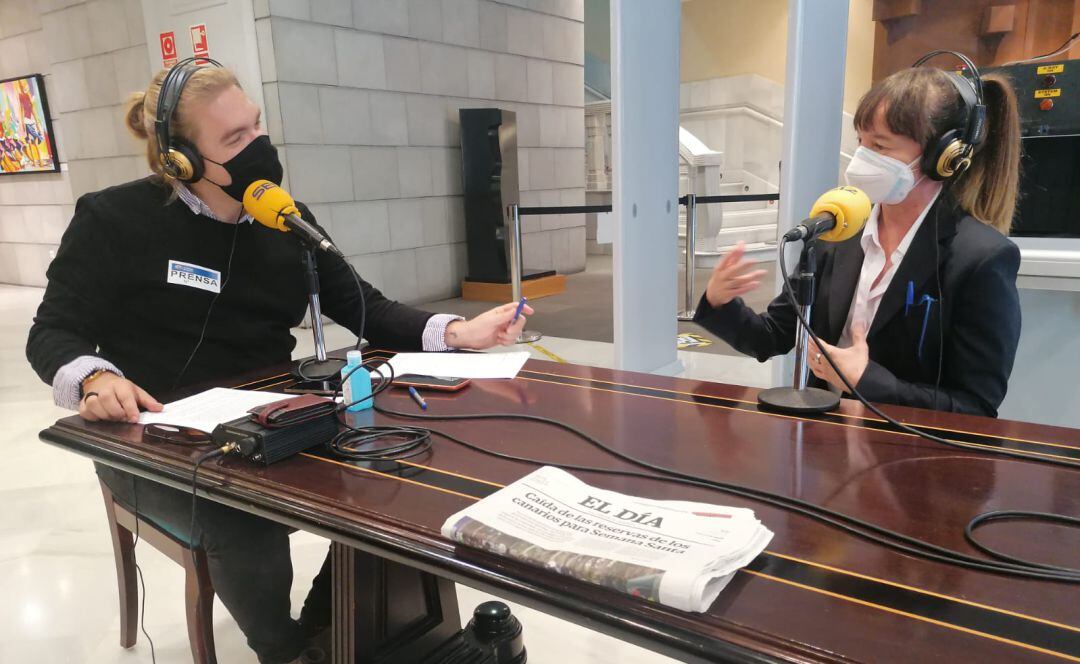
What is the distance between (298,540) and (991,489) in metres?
1.98

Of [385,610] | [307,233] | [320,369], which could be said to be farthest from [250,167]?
[385,610]

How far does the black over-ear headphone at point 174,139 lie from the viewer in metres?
1.36

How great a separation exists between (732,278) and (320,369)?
0.85 m

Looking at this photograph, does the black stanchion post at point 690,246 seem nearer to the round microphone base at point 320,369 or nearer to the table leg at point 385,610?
the round microphone base at point 320,369

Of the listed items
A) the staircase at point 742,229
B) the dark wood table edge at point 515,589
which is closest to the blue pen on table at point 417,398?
the dark wood table edge at point 515,589

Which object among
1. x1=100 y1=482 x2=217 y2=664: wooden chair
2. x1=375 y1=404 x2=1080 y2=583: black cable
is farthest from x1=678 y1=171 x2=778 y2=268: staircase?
x1=375 y1=404 x2=1080 y2=583: black cable

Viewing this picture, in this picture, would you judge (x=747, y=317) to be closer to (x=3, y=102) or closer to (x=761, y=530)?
(x=761, y=530)

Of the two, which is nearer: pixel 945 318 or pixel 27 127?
pixel 945 318

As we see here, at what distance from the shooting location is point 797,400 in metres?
1.10

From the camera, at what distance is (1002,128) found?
1.35 m

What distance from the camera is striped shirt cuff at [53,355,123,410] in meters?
1.23

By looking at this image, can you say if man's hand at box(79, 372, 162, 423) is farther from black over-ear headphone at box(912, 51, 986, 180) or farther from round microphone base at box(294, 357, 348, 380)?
black over-ear headphone at box(912, 51, 986, 180)

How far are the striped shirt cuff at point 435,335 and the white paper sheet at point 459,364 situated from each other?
0.06m

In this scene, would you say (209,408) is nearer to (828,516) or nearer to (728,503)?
(728,503)
